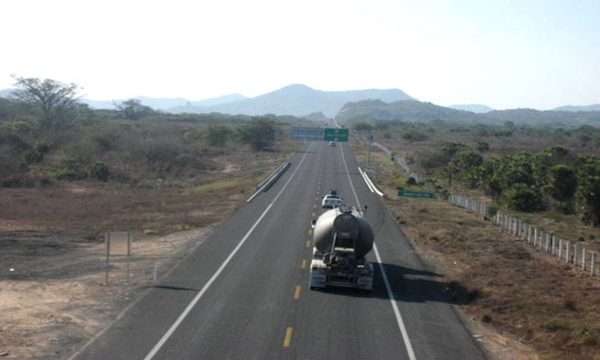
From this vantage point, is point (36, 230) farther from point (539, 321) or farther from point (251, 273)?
point (539, 321)

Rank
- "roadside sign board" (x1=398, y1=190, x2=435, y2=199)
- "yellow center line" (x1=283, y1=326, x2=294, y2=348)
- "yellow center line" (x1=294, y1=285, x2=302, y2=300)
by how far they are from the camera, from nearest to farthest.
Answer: "yellow center line" (x1=283, y1=326, x2=294, y2=348), "yellow center line" (x1=294, y1=285, x2=302, y2=300), "roadside sign board" (x1=398, y1=190, x2=435, y2=199)

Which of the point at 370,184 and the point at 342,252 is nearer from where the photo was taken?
the point at 342,252

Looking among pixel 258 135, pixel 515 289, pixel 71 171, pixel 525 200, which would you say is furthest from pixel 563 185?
pixel 258 135

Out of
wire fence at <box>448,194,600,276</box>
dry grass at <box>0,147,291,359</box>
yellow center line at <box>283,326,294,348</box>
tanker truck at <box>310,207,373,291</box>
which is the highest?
tanker truck at <box>310,207,373,291</box>

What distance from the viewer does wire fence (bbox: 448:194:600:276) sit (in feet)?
109

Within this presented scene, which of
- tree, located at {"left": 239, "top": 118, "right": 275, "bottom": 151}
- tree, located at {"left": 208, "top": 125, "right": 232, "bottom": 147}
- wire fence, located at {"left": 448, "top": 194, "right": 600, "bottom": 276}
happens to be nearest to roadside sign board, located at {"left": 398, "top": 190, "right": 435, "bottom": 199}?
wire fence, located at {"left": 448, "top": 194, "right": 600, "bottom": 276}

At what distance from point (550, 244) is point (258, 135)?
342ft

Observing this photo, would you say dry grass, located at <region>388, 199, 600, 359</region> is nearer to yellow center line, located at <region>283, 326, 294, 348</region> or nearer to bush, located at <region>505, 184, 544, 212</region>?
yellow center line, located at <region>283, 326, 294, 348</region>

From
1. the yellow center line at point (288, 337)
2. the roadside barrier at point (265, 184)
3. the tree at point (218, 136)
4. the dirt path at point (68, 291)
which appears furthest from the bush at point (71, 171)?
the yellow center line at point (288, 337)

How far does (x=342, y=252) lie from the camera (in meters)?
28.0

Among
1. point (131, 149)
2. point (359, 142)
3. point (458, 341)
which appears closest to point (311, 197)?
point (458, 341)

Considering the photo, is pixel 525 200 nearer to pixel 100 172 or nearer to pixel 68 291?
pixel 68 291

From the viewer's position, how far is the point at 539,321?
2359cm

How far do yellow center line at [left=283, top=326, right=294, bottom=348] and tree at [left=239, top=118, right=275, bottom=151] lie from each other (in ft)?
387
